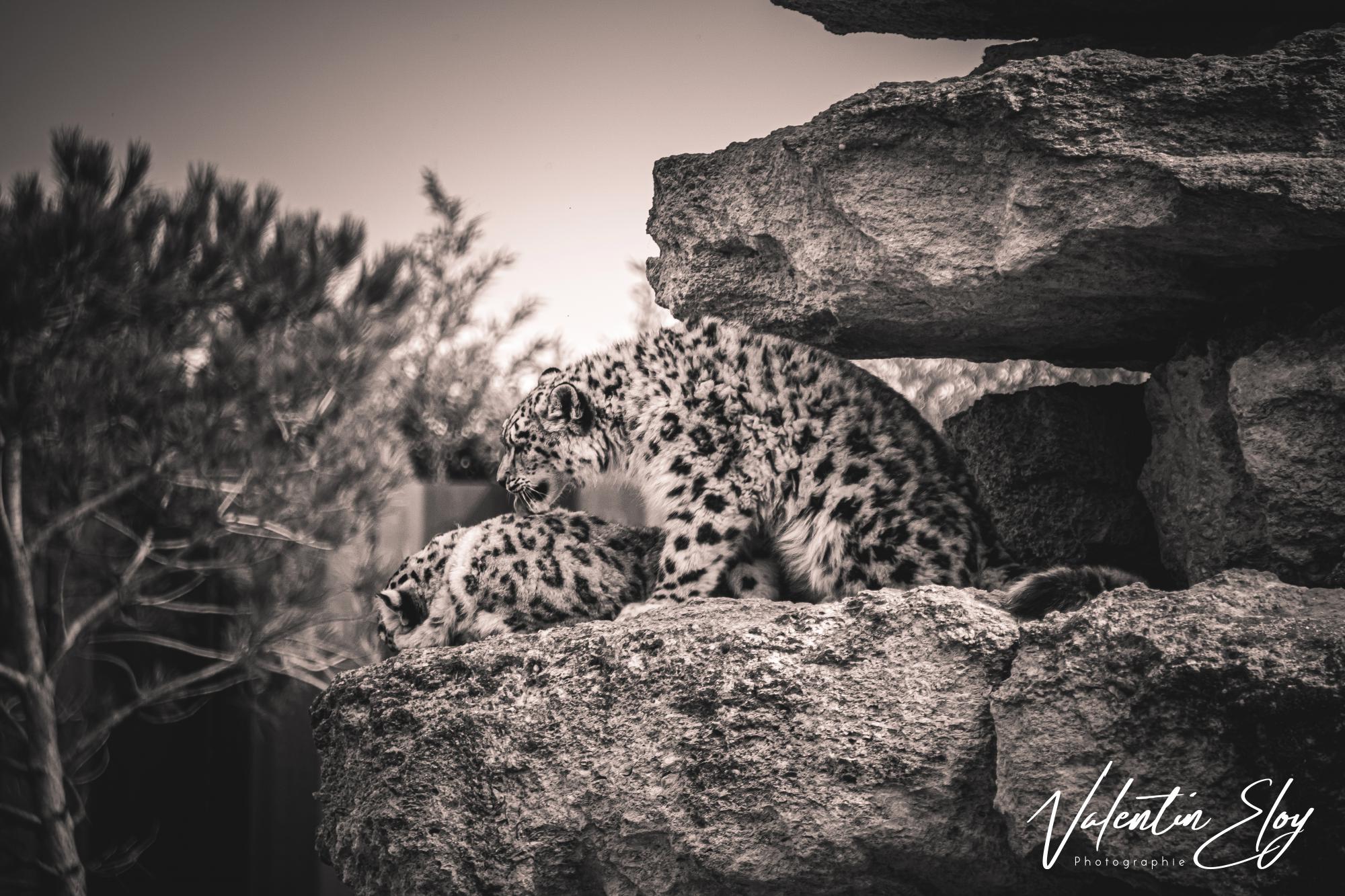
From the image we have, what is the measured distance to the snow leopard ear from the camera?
4.80 meters

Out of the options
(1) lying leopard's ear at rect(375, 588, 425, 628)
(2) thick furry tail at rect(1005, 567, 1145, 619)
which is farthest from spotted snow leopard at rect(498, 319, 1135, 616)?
(1) lying leopard's ear at rect(375, 588, 425, 628)

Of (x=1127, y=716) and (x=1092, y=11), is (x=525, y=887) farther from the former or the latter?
(x=1092, y=11)

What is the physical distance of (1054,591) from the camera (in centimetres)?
326

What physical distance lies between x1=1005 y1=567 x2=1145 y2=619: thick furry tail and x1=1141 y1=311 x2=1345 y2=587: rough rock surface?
19.4 inches

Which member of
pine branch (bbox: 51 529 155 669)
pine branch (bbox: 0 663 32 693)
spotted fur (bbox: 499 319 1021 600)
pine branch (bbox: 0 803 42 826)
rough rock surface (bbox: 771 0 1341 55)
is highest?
rough rock surface (bbox: 771 0 1341 55)

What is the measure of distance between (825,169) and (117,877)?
10.8 meters

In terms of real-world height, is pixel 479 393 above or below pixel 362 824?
above

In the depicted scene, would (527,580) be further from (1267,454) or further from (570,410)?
(1267,454)

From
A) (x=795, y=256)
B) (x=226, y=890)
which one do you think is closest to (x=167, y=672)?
(x=226, y=890)

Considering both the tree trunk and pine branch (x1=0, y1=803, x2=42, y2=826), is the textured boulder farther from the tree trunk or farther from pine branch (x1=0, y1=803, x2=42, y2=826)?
pine branch (x1=0, y1=803, x2=42, y2=826)

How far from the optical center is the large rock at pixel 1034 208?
10.6 feet

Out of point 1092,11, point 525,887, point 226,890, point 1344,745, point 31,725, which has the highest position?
point 1092,11

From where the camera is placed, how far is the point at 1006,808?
2842 millimetres

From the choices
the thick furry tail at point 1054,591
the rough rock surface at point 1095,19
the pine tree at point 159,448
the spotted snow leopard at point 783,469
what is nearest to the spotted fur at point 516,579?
the spotted snow leopard at point 783,469
